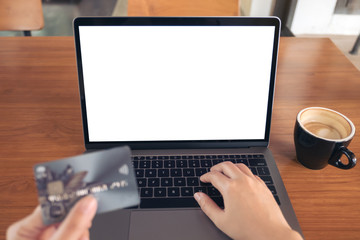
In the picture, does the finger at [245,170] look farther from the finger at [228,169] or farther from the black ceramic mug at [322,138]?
the black ceramic mug at [322,138]

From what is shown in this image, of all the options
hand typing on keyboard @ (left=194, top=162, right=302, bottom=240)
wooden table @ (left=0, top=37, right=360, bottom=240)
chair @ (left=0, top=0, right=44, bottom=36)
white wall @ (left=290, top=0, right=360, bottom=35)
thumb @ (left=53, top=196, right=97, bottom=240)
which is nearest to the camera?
thumb @ (left=53, top=196, right=97, bottom=240)

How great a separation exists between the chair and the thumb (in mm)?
1270

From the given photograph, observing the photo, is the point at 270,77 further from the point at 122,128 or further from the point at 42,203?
the point at 42,203

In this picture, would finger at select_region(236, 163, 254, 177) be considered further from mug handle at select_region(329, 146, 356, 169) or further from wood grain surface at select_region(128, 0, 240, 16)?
wood grain surface at select_region(128, 0, 240, 16)

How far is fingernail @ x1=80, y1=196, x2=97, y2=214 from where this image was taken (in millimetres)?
394

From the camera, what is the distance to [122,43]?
0.68 meters

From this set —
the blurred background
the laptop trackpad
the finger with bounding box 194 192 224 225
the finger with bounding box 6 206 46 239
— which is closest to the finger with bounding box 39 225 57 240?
the finger with bounding box 6 206 46 239

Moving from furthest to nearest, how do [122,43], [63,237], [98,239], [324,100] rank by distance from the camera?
A: [324,100] < [122,43] < [98,239] < [63,237]

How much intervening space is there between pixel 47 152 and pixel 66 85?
0.29 m

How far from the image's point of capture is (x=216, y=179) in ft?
2.04

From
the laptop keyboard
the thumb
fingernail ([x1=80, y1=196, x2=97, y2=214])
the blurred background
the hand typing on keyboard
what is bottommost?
the blurred background

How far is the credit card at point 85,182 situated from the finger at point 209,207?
22cm

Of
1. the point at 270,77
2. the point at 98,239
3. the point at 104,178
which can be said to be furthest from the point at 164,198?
the point at 270,77

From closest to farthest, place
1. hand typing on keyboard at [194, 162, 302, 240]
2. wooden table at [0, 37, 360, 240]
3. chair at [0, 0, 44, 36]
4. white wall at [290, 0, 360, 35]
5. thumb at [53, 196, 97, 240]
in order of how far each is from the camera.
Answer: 1. thumb at [53, 196, 97, 240]
2. hand typing on keyboard at [194, 162, 302, 240]
3. wooden table at [0, 37, 360, 240]
4. chair at [0, 0, 44, 36]
5. white wall at [290, 0, 360, 35]
